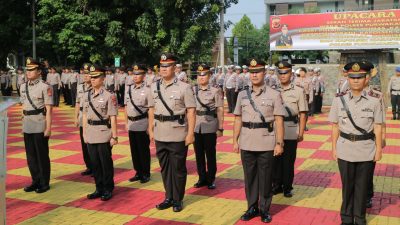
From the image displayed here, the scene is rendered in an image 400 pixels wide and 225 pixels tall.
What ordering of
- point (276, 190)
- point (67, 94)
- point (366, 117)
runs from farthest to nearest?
point (67, 94) < point (276, 190) < point (366, 117)

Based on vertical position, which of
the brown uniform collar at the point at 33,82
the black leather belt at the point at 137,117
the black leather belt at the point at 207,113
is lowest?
the black leather belt at the point at 137,117

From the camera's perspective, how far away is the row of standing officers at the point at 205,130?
5.00m

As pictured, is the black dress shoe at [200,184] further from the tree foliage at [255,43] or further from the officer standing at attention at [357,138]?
the tree foliage at [255,43]

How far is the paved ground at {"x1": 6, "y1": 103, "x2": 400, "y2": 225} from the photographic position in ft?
18.1

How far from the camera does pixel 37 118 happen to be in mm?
6641

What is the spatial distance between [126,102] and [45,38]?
19.6 m

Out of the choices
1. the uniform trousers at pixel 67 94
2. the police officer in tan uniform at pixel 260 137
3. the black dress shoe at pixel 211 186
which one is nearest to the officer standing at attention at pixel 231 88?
the uniform trousers at pixel 67 94

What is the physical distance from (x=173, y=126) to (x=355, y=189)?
2.27 m

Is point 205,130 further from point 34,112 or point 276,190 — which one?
point 34,112

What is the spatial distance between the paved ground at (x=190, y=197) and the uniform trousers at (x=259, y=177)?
0.78 feet

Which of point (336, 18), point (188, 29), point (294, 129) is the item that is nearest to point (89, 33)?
point (188, 29)

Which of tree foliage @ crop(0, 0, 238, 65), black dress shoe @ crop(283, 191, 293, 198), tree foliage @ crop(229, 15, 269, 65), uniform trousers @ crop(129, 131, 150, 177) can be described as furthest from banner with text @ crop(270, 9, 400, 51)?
tree foliage @ crop(229, 15, 269, 65)

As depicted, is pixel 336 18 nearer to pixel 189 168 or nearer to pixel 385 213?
pixel 189 168

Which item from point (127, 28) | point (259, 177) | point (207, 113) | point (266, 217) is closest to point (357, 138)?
point (259, 177)
